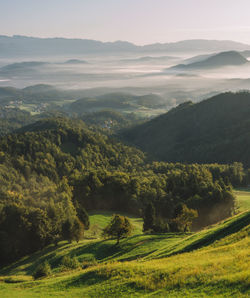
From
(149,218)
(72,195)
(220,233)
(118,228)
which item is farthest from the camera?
(72,195)

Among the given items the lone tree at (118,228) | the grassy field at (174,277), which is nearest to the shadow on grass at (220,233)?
the grassy field at (174,277)

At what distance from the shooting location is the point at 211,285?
829 inches

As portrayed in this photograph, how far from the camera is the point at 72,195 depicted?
111 m

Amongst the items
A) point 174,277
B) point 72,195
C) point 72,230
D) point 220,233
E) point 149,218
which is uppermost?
point 174,277

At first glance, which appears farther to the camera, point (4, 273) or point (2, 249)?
point (2, 249)

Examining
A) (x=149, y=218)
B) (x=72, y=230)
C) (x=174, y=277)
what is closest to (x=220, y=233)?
(x=174, y=277)

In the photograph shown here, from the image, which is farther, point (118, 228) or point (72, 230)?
point (72, 230)

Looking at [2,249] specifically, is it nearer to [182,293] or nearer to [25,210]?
[25,210]

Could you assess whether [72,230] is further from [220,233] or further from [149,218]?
[220,233]

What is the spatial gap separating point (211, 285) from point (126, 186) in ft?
323

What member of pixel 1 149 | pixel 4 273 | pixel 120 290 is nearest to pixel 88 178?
pixel 4 273

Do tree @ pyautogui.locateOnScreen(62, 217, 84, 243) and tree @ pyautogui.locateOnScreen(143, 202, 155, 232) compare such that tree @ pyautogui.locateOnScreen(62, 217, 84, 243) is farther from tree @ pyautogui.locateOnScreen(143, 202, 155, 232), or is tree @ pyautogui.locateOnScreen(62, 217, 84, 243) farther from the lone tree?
tree @ pyautogui.locateOnScreen(143, 202, 155, 232)

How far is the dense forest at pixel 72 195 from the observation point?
72750 mm

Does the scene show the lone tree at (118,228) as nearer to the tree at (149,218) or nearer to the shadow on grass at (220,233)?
the tree at (149,218)
